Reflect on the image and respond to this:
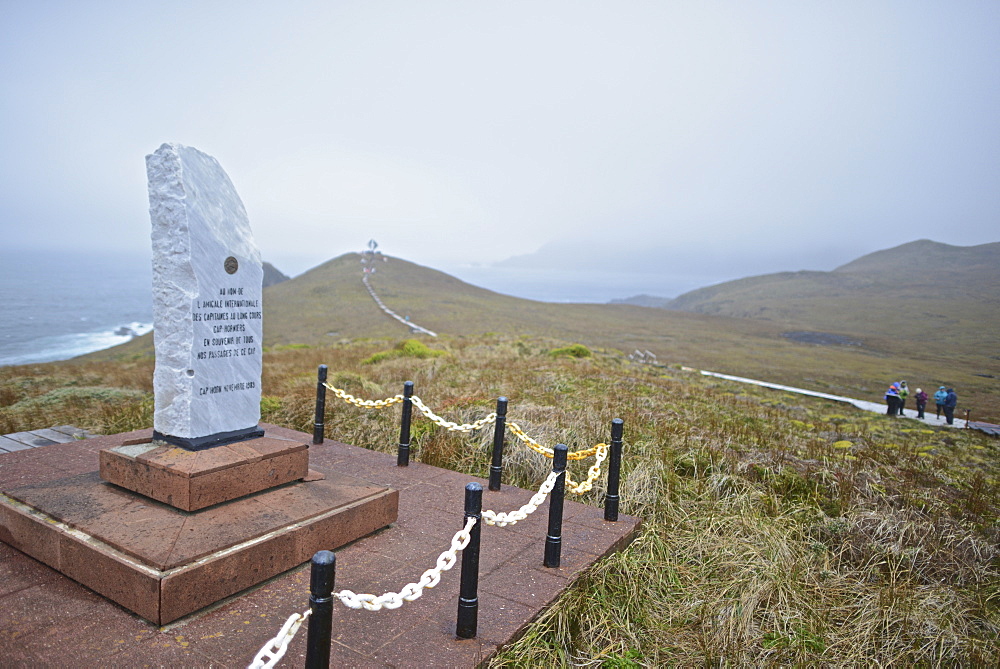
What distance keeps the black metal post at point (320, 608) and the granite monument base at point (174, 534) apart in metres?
1.56

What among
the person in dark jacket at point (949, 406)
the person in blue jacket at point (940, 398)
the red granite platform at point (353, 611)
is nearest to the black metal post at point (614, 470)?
the red granite platform at point (353, 611)

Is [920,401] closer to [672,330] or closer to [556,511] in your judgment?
[556,511]

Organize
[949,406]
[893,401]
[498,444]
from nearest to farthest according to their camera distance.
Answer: [498,444] < [949,406] < [893,401]

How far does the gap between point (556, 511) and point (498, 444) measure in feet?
5.76

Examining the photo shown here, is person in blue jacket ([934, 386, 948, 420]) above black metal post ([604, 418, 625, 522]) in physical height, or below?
below

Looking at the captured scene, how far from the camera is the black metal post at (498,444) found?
5910 mm

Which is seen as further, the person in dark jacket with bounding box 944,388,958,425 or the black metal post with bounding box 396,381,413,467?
the person in dark jacket with bounding box 944,388,958,425

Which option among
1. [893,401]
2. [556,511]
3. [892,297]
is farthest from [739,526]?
[892,297]

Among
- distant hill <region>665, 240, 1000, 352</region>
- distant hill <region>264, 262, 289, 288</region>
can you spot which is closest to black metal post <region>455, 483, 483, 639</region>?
distant hill <region>665, 240, 1000, 352</region>

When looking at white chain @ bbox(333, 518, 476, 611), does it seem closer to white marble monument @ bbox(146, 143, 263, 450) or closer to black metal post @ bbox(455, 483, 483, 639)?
black metal post @ bbox(455, 483, 483, 639)

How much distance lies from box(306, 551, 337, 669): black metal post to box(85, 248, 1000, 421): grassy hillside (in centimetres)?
2539

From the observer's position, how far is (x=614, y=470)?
5.33m

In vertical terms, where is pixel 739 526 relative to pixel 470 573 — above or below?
below

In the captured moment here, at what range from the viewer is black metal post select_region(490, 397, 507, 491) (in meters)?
5.91
